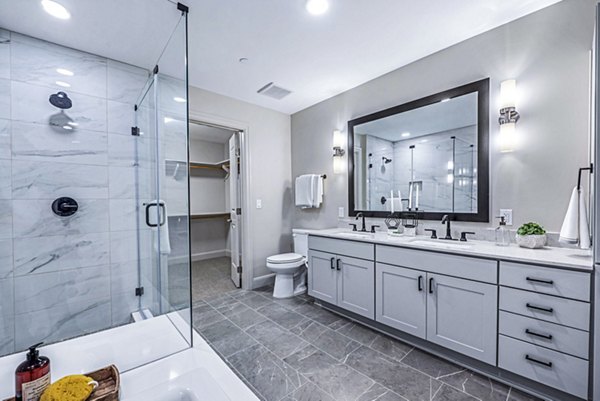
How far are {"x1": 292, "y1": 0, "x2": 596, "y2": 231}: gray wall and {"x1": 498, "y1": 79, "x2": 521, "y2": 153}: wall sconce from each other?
0.16ft

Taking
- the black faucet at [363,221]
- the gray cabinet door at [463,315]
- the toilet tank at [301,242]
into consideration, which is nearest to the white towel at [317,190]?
the toilet tank at [301,242]

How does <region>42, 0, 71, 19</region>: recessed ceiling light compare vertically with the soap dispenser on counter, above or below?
above

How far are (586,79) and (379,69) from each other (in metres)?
1.51

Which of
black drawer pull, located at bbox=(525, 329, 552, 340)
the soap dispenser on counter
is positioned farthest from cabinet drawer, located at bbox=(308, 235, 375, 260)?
black drawer pull, located at bbox=(525, 329, 552, 340)

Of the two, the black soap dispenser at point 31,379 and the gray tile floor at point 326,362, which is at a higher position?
the black soap dispenser at point 31,379

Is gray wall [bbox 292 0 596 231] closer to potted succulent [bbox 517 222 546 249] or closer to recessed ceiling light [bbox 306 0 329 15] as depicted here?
potted succulent [bbox 517 222 546 249]

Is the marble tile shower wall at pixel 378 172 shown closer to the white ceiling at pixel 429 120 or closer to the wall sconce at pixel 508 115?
the white ceiling at pixel 429 120

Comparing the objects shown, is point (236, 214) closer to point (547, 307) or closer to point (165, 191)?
point (165, 191)

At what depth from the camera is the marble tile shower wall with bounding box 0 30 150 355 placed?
1.90 metres

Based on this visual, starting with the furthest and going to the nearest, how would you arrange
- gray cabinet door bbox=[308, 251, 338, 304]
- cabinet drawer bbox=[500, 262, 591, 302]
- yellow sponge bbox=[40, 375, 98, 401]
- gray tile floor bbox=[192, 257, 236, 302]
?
1. gray tile floor bbox=[192, 257, 236, 302]
2. gray cabinet door bbox=[308, 251, 338, 304]
3. cabinet drawer bbox=[500, 262, 591, 302]
4. yellow sponge bbox=[40, 375, 98, 401]

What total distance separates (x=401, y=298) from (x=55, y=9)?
326 cm

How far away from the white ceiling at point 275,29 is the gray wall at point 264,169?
598 millimetres

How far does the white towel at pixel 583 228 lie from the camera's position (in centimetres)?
139

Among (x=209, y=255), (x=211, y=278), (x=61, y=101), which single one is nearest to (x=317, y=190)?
(x=211, y=278)
